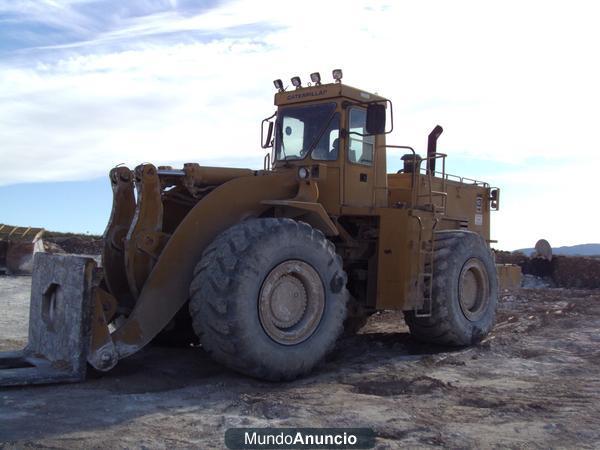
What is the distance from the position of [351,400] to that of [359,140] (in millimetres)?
3704

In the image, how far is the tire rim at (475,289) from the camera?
932 cm

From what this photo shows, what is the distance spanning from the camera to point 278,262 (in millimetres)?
6492

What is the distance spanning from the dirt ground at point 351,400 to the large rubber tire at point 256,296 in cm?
27

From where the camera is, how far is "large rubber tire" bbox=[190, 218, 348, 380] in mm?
6059

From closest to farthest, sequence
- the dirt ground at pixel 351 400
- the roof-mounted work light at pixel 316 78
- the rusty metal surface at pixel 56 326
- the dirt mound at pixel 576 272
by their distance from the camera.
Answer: the dirt ground at pixel 351 400 → the rusty metal surface at pixel 56 326 → the roof-mounted work light at pixel 316 78 → the dirt mound at pixel 576 272

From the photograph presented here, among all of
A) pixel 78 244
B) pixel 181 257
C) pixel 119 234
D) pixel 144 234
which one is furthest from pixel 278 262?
pixel 78 244

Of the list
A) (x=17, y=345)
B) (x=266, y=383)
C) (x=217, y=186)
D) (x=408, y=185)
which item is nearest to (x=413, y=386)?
(x=266, y=383)

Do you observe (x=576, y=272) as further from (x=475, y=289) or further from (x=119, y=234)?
(x=119, y=234)

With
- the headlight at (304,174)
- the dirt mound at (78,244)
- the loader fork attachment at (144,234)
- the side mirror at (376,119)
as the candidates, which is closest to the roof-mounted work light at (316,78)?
Result: the side mirror at (376,119)

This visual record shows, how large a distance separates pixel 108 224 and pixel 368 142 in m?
3.43

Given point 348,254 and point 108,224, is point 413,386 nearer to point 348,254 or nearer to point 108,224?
point 348,254

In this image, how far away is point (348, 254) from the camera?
27.8ft

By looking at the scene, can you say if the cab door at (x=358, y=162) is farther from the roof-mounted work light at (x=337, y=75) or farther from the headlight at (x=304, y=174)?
the headlight at (x=304, y=174)

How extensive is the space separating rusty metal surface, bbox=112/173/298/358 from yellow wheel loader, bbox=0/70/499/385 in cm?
1
